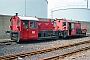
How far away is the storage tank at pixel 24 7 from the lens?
2534 cm

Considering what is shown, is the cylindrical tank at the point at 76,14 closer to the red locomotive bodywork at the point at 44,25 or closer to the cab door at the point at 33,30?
the red locomotive bodywork at the point at 44,25

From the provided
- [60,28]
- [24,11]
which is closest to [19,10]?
[24,11]

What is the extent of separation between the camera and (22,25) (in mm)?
15758

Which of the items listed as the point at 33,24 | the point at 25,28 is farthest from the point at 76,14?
the point at 25,28

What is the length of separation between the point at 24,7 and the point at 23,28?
41.6ft

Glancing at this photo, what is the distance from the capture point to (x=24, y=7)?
27.8 m

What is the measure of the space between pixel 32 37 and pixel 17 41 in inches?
70.6

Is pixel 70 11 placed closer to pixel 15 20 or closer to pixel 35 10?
pixel 35 10

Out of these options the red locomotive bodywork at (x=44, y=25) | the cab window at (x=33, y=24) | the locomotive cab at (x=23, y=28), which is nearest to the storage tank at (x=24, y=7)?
the red locomotive bodywork at (x=44, y=25)

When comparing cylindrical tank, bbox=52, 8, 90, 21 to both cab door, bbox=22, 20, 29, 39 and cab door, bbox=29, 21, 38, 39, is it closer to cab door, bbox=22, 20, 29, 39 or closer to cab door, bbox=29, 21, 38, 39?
cab door, bbox=29, 21, 38, 39

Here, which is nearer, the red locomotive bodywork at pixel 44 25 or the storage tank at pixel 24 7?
the red locomotive bodywork at pixel 44 25

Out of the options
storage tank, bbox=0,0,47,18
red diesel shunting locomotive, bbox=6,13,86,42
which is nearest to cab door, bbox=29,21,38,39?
red diesel shunting locomotive, bbox=6,13,86,42

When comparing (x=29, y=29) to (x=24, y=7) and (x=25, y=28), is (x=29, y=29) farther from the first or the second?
(x=24, y=7)

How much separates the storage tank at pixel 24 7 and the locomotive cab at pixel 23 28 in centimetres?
909
